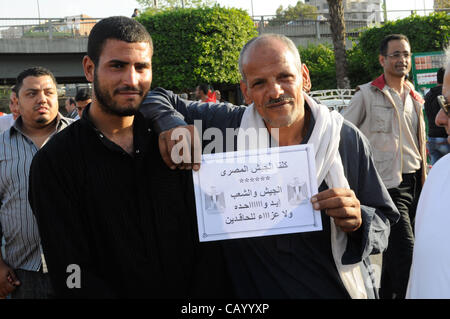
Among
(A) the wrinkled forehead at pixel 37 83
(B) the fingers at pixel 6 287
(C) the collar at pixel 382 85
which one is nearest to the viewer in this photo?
(B) the fingers at pixel 6 287

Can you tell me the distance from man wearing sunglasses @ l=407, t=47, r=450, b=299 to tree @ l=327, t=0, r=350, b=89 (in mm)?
17084

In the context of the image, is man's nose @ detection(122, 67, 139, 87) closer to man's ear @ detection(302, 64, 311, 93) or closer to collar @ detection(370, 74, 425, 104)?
man's ear @ detection(302, 64, 311, 93)

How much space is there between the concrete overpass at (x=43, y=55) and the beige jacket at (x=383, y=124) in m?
25.4

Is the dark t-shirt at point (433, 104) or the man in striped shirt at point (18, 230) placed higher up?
the dark t-shirt at point (433, 104)

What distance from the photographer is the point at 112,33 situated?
2.15 metres

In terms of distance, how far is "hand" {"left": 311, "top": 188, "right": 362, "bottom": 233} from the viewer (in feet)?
6.37

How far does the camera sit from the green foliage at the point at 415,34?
20.3 m

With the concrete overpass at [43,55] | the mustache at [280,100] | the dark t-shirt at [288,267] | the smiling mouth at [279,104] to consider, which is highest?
the concrete overpass at [43,55]

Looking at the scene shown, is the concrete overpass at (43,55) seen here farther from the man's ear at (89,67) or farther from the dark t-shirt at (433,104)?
the man's ear at (89,67)

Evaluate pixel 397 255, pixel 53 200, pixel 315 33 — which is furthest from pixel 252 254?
pixel 315 33

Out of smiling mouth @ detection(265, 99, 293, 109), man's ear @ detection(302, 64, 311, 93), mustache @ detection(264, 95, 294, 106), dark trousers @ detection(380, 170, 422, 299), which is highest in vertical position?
man's ear @ detection(302, 64, 311, 93)

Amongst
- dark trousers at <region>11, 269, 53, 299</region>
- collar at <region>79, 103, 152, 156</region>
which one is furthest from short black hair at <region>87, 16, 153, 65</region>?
dark trousers at <region>11, 269, 53, 299</region>

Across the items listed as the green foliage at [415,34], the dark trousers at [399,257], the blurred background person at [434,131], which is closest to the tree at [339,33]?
the green foliage at [415,34]

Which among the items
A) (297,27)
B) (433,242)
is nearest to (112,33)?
(433,242)
